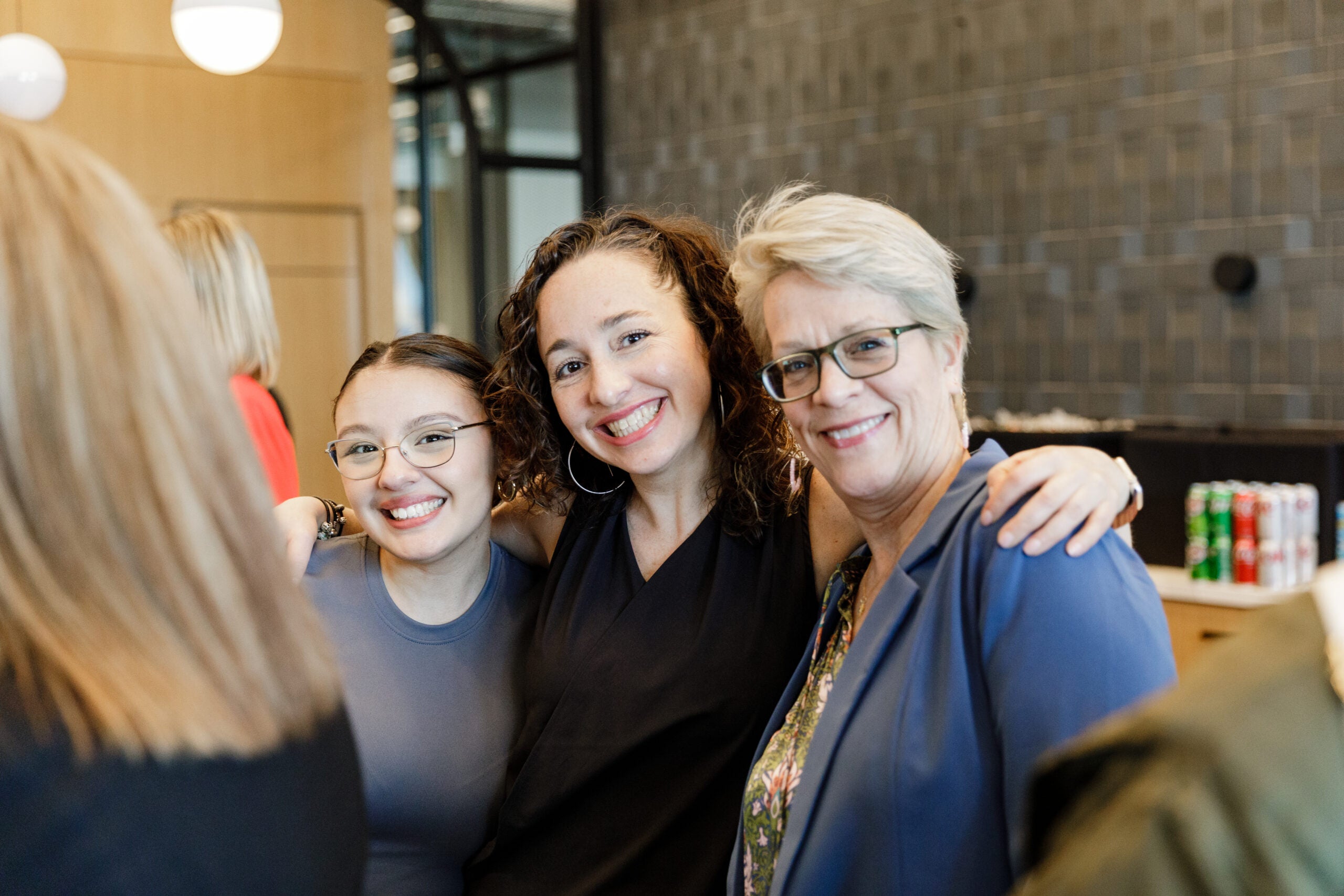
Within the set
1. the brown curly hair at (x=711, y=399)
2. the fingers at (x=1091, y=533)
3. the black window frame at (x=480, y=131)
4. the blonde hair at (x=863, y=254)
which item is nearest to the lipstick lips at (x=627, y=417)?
the brown curly hair at (x=711, y=399)

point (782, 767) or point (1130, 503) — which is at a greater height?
point (1130, 503)

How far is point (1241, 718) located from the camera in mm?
565

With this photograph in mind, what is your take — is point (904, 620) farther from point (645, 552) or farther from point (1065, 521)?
point (645, 552)

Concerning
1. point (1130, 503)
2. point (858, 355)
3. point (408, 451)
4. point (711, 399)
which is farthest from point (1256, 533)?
point (408, 451)

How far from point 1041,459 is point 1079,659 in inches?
9.9

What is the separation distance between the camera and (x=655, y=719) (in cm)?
173

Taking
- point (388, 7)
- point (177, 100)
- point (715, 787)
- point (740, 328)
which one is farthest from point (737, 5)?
point (715, 787)

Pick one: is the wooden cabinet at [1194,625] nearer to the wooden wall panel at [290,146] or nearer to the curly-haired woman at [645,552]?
the curly-haired woman at [645,552]

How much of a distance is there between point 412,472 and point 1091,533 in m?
1.06

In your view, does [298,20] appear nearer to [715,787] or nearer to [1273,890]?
[715,787]

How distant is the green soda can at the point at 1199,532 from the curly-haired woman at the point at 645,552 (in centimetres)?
277

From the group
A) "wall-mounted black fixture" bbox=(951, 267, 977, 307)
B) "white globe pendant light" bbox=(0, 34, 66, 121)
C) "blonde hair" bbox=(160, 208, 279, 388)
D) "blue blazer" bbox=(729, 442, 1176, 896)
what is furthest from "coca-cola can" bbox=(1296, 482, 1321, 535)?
"white globe pendant light" bbox=(0, 34, 66, 121)

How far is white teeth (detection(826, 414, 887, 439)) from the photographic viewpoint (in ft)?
4.98

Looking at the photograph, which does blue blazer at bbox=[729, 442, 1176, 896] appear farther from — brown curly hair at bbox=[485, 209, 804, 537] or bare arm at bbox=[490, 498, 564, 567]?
bare arm at bbox=[490, 498, 564, 567]
